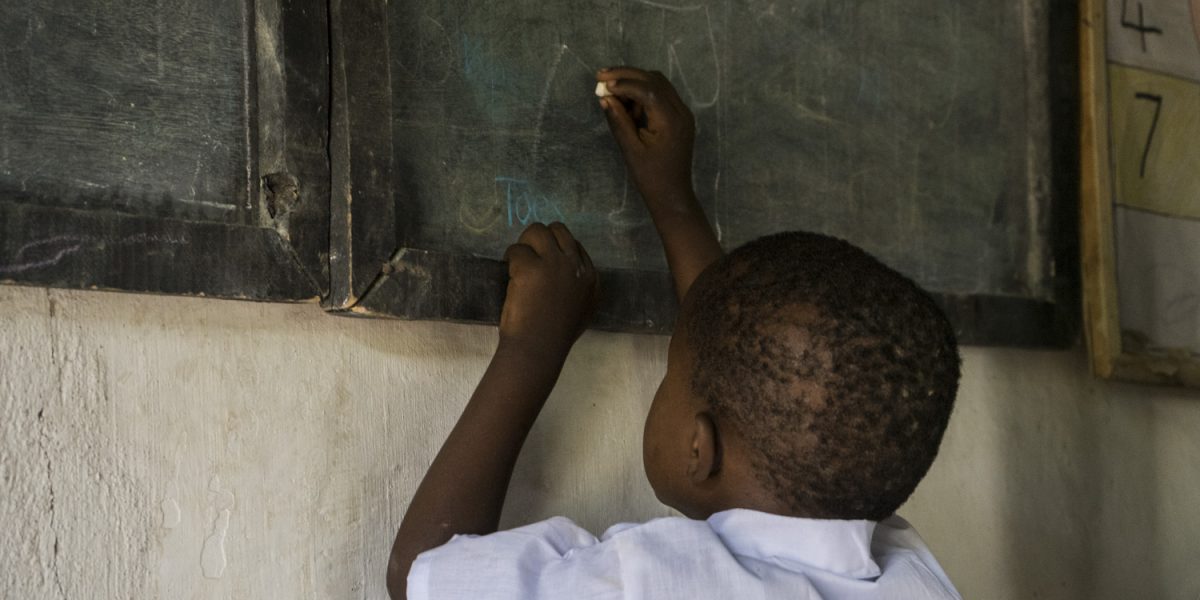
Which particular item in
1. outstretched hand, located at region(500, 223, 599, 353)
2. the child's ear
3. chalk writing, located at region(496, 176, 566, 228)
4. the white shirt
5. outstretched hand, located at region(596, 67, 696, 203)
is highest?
outstretched hand, located at region(596, 67, 696, 203)

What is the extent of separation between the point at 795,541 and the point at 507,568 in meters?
0.26

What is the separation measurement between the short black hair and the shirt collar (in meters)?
0.02

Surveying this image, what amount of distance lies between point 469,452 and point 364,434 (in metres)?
0.13

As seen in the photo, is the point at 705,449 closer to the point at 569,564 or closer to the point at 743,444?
the point at 743,444

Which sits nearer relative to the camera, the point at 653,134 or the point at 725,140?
the point at 653,134

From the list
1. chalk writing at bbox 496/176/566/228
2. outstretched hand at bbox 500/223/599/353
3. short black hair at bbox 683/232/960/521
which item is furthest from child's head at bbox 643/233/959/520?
chalk writing at bbox 496/176/566/228

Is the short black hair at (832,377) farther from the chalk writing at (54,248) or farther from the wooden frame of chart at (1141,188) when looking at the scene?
the wooden frame of chart at (1141,188)

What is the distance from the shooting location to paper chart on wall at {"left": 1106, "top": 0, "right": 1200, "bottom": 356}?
1777 mm

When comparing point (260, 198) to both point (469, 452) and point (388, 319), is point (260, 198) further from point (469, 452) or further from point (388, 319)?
point (469, 452)

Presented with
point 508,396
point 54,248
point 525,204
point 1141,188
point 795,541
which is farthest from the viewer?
point 1141,188

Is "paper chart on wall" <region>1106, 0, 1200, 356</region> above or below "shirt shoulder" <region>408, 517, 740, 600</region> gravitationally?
above

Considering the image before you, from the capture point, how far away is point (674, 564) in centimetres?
96

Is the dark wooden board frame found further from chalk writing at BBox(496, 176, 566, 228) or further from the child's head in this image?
the child's head

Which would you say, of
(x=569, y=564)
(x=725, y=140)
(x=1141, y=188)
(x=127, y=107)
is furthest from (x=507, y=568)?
(x=1141, y=188)
